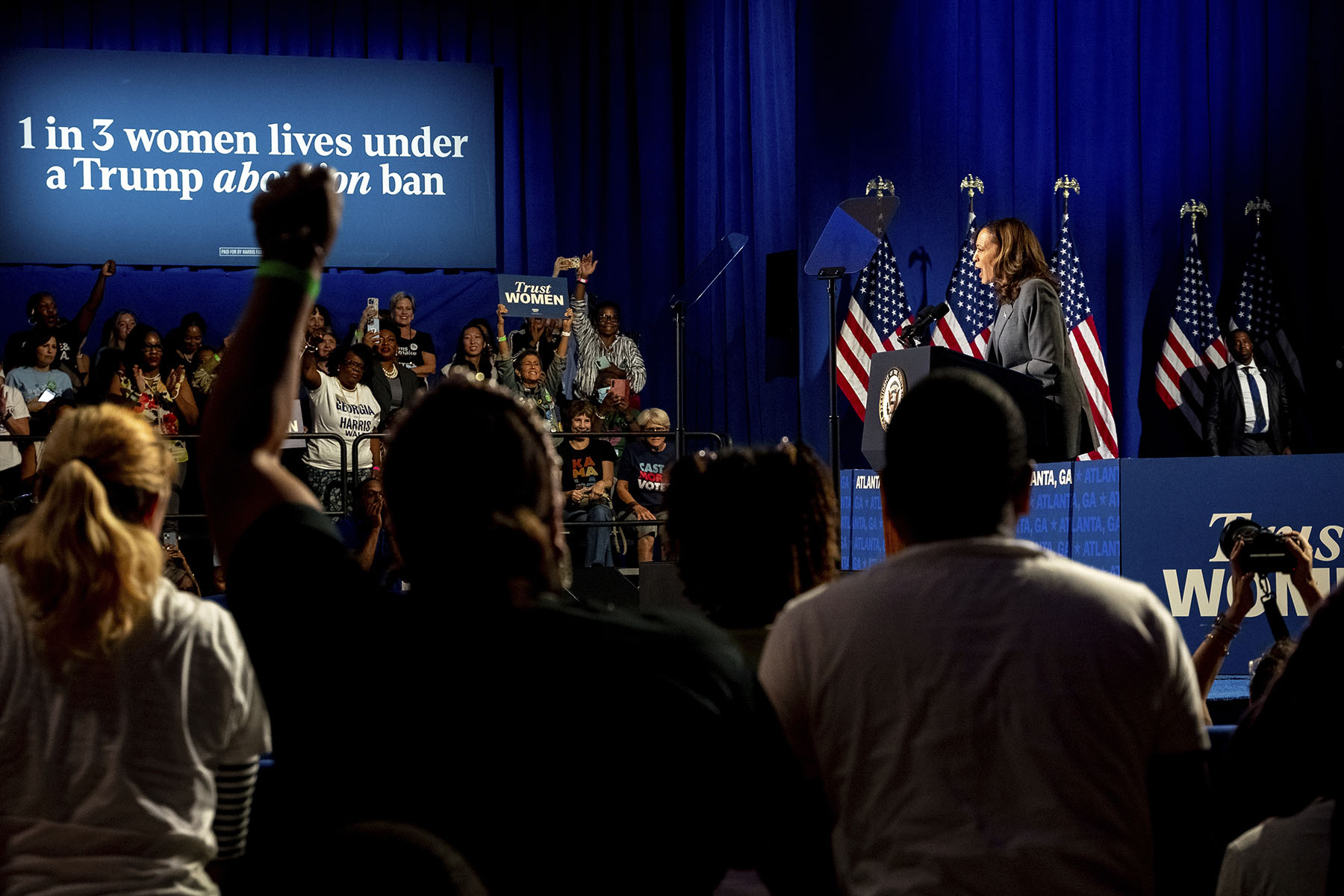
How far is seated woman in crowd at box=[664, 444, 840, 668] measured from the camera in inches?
63.7

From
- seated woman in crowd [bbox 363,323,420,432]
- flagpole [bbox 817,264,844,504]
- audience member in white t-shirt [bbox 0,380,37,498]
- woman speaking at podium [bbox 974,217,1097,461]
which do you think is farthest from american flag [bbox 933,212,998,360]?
audience member in white t-shirt [bbox 0,380,37,498]

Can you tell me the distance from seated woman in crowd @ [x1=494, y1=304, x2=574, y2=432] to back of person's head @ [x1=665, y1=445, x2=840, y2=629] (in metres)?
6.79

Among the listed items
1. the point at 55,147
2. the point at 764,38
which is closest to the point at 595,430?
the point at 764,38

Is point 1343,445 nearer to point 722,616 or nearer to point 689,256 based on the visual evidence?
point 689,256

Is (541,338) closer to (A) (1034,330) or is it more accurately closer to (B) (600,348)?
(B) (600,348)

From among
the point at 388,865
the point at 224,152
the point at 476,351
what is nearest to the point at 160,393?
the point at 476,351

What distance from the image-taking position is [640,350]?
10492 millimetres

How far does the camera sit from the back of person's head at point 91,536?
142 cm

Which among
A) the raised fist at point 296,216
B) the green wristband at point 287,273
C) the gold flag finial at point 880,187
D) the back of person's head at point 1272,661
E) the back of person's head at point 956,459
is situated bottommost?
the back of person's head at point 1272,661

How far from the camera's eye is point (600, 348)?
956 centimetres

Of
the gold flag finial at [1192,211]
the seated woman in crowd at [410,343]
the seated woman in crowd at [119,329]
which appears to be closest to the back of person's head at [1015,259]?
the gold flag finial at [1192,211]

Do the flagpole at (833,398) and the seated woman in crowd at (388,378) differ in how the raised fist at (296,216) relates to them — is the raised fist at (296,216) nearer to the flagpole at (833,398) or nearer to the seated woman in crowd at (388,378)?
the flagpole at (833,398)

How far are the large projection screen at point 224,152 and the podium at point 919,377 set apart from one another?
20.0 feet

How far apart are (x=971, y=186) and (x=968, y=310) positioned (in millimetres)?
854
